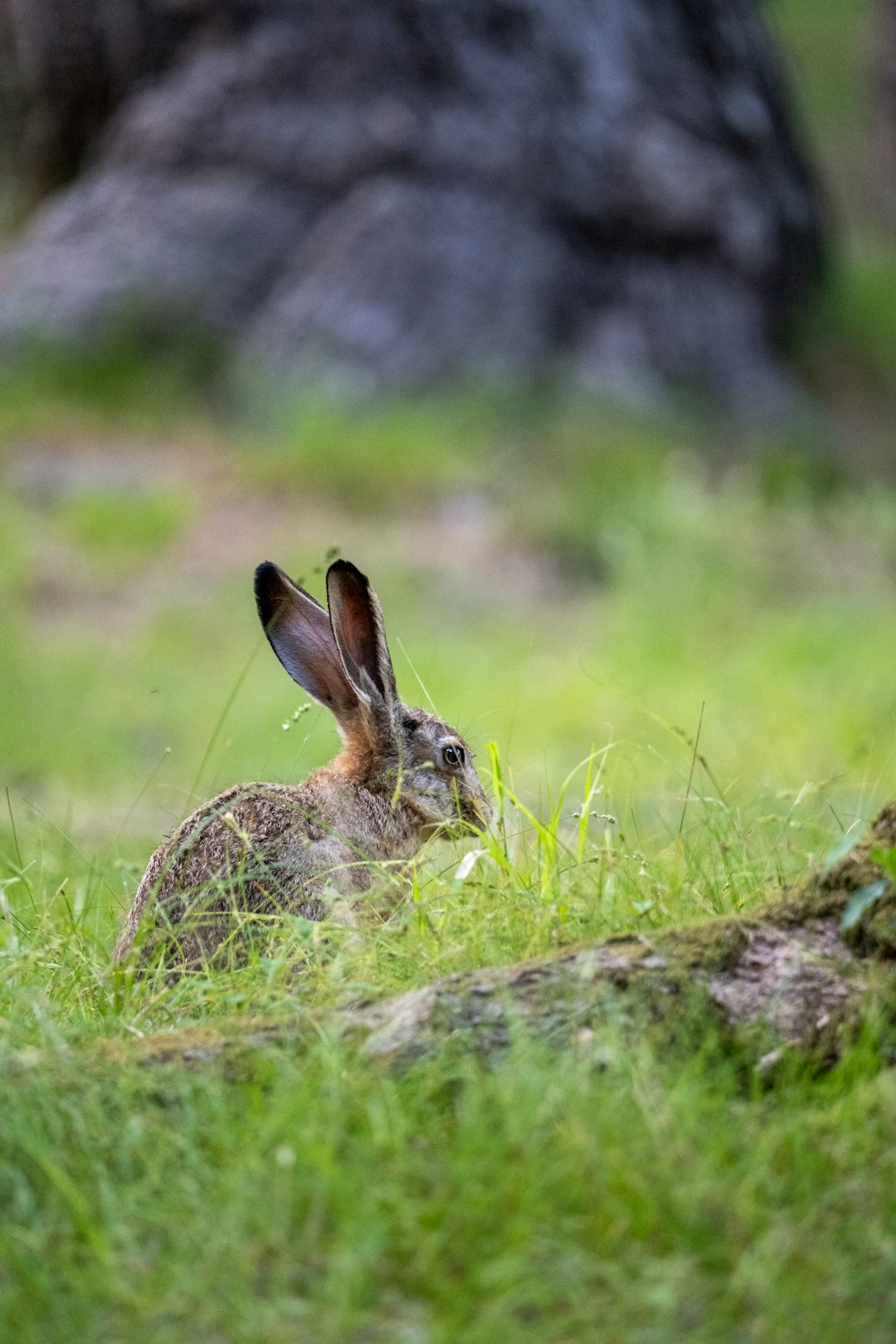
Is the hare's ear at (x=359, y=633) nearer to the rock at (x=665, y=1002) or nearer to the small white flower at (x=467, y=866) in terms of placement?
the small white flower at (x=467, y=866)

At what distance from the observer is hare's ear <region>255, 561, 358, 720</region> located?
15.1ft

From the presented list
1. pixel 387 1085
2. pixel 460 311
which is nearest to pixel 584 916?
pixel 387 1085

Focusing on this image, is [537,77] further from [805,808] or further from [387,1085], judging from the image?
[387,1085]

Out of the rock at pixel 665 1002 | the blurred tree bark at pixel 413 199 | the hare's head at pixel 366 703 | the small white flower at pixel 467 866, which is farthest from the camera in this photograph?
the blurred tree bark at pixel 413 199

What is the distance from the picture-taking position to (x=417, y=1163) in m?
2.61

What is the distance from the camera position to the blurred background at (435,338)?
1272cm

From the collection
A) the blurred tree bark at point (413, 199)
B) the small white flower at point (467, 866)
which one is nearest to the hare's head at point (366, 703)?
the small white flower at point (467, 866)

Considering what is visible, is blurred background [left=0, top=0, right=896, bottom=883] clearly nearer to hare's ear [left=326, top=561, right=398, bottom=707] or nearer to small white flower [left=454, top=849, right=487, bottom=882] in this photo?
hare's ear [left=326, top=561, right=398, bottom=707]

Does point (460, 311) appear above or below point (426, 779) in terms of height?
above

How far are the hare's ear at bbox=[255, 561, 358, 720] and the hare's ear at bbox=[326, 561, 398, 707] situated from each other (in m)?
0.04

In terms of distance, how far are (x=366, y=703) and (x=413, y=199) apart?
12536 mm

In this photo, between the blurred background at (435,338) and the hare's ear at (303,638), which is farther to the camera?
the blurred background at (435,338)

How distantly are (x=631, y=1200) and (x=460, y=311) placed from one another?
14.4 meters

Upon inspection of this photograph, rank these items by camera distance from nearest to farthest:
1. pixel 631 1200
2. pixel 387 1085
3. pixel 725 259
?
pixel 631 1200 < pixel 387 1085 < pixel 725 259
